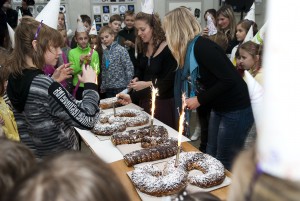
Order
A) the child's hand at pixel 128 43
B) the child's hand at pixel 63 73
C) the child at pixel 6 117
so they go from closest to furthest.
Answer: the child at pixel 6 117 → the child's hand at pixel 63 73 → the child's hand at pixel 128 43

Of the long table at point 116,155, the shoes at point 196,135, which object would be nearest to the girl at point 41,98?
the long table at point 116,155

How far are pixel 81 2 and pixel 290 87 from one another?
6.11 metres

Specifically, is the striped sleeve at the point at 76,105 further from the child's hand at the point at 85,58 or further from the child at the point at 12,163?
the child's hand at the point at 85,58

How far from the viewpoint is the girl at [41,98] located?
63.2 inches

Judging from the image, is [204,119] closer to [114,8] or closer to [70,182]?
[70,182]

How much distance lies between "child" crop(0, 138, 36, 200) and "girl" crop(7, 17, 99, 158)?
30.7 inches

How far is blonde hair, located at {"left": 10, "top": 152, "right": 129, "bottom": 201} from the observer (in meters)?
0.58

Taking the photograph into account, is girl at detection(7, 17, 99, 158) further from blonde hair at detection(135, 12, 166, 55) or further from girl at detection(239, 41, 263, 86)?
girl at detection(239, 41, 263, 86)

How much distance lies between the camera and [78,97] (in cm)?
A: 385

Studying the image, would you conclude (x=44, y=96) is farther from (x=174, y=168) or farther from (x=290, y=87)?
(x=290, y=87)

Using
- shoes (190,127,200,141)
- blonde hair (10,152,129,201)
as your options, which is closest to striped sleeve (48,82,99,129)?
blonde hair (10,152,129,201)

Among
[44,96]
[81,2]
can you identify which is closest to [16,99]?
[44,96]

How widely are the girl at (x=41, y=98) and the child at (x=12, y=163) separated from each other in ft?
2.56

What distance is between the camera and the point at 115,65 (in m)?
3.77
